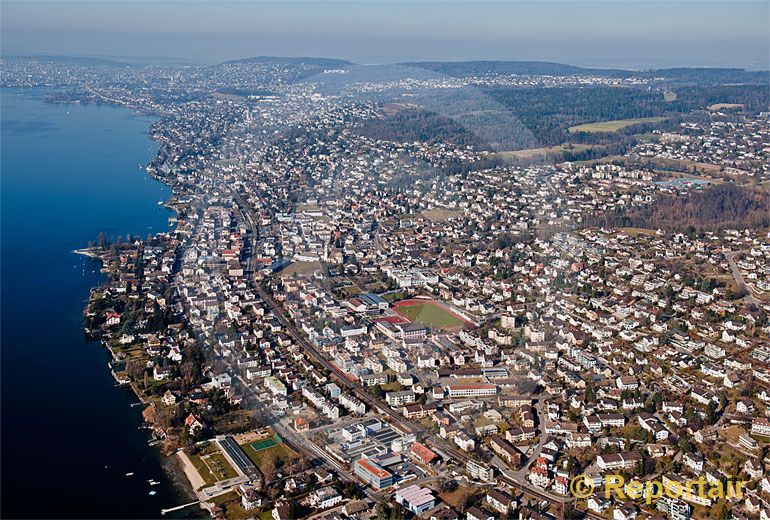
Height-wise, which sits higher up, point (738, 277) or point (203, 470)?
point (738, 277)

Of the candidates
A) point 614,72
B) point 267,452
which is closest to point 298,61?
point 614,72

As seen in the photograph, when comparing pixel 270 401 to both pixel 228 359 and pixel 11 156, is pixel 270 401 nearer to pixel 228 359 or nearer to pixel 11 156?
pixel 228 359

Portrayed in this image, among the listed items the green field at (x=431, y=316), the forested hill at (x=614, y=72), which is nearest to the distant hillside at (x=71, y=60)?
the forested hill at (x=614, y=72)

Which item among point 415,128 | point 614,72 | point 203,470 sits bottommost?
point 203,470

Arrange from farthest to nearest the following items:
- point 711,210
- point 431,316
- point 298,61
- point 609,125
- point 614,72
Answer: point 614,72 → point 298,61 → point 609,125 → point 711,210 → point 431,316

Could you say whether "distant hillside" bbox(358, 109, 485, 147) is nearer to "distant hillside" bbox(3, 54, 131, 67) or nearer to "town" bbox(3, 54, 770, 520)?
"town" bbox(3, 54, 770, 520)

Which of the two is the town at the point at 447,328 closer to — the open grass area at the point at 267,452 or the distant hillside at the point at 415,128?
the open grass area at the point at 267,452

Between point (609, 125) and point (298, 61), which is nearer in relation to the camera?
point (609, 125)

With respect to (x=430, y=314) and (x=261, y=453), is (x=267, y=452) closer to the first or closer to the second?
(x=261, y=453)
